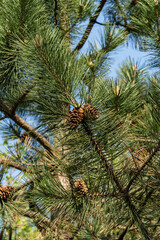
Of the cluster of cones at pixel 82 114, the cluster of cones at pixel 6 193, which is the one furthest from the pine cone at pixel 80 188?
the cluster of cones at pixel 6 193

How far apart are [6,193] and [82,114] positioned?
641 millimetres

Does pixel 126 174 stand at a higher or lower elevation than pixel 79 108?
lower

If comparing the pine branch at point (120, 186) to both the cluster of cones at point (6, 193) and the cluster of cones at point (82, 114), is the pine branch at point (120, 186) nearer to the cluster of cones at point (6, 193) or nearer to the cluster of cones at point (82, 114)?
the cluster of cones at point (82, 114)

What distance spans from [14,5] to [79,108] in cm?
76

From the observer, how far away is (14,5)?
1.29 m

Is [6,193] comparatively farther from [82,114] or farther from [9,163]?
[82,114]

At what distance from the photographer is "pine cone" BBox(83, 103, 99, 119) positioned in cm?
80

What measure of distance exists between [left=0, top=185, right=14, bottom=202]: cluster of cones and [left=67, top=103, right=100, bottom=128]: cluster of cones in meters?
0.59

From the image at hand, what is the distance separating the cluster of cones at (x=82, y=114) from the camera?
80 centimetres

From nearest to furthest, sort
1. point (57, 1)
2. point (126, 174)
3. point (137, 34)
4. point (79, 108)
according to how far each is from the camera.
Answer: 1. point (79, 108)
2. point (126, 174)
3. point (57, 1)
4. point (137, 34)

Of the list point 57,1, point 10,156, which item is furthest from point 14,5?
point 10,156

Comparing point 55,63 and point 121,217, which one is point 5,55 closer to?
point 55,63

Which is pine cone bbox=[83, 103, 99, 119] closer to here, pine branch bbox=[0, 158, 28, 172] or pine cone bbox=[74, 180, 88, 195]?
pine cone bbox=[74, 180, 88, 195]

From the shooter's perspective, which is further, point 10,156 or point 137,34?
point 137,34
